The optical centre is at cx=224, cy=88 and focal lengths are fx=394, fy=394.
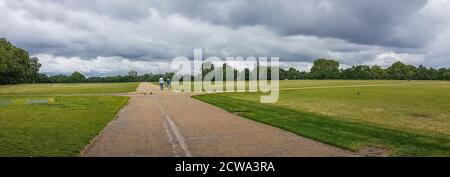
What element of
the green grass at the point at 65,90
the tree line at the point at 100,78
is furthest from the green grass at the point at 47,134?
the tree line at the point at 100,78

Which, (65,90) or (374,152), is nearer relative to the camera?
(374,152)

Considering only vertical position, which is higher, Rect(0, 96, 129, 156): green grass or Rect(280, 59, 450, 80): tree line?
Rect(280, 59, 450, 80): tree line

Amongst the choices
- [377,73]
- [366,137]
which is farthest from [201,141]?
[377,73]

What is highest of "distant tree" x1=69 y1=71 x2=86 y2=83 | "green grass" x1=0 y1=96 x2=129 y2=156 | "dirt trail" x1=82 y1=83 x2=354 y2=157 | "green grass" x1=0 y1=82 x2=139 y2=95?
"distant tree" x1=69 y1=71 x2=86 y2=83

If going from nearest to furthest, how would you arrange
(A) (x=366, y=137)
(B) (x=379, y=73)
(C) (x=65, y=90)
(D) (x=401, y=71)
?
(A) (x=366, y=137), (C) (x=65, y=90), (D) (x=401, y=71), (B) (x=379, y=73)

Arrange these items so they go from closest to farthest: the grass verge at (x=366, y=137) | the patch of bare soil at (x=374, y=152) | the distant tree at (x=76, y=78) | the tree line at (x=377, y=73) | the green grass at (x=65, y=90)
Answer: the patch of bare soil at (x=374, y=152) < the grass verge at (x=366, y=137) < the green grass at (x=65, y=90) < the tree line at (x=377, y=73) < the distant tree at (x=76, y=78)

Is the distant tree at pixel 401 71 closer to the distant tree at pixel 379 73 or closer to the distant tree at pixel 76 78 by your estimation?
the distant tree at pixel 379 73

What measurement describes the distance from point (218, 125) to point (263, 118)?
3378mm

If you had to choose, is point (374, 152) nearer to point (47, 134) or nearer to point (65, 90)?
point (47, 134)

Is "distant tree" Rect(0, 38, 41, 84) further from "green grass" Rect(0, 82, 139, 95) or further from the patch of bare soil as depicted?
the patch of bare soil

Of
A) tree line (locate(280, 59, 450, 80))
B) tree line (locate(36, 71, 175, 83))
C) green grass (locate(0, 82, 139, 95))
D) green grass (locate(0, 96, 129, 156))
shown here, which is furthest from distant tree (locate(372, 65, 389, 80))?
green grass (locate(0, 96, 129, 156))
